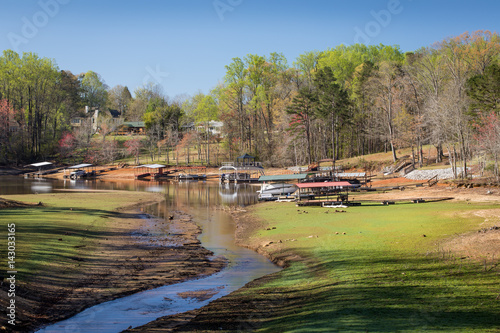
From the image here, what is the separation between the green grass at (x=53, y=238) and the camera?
52.2 ft

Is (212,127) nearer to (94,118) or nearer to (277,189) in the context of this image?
(94,118)

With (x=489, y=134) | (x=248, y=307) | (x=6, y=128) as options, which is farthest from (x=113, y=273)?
(x=6, y=128)

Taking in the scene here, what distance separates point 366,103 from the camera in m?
90.4

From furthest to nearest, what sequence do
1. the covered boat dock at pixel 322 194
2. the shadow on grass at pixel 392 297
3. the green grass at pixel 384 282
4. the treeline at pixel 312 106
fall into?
the treeline at pixel 312 106, the covered boat dock at pixel 322 194, the green grass at pixel 384 282, the shadow on grass at pixel 392 297

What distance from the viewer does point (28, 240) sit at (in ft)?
62.9

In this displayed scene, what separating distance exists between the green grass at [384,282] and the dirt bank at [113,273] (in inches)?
176

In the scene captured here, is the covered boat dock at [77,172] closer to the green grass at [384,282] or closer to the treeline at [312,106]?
the treeline at [312,106]

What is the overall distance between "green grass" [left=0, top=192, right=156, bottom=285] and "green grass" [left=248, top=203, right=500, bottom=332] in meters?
8.32

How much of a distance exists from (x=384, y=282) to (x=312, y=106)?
250 feet

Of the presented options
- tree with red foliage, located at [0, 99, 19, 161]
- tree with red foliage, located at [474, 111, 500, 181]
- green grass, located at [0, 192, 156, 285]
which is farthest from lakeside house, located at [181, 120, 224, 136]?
green grass, located at [0, 192, 156, 285]

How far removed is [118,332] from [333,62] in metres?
99.8

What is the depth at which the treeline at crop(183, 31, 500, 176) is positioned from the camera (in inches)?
2154

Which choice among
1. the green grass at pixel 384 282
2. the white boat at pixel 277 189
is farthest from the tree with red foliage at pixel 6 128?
the green grass at pixel 384 282

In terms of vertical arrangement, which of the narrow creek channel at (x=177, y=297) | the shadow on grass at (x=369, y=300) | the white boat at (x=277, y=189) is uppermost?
the white boat at (x=277, y=189)
